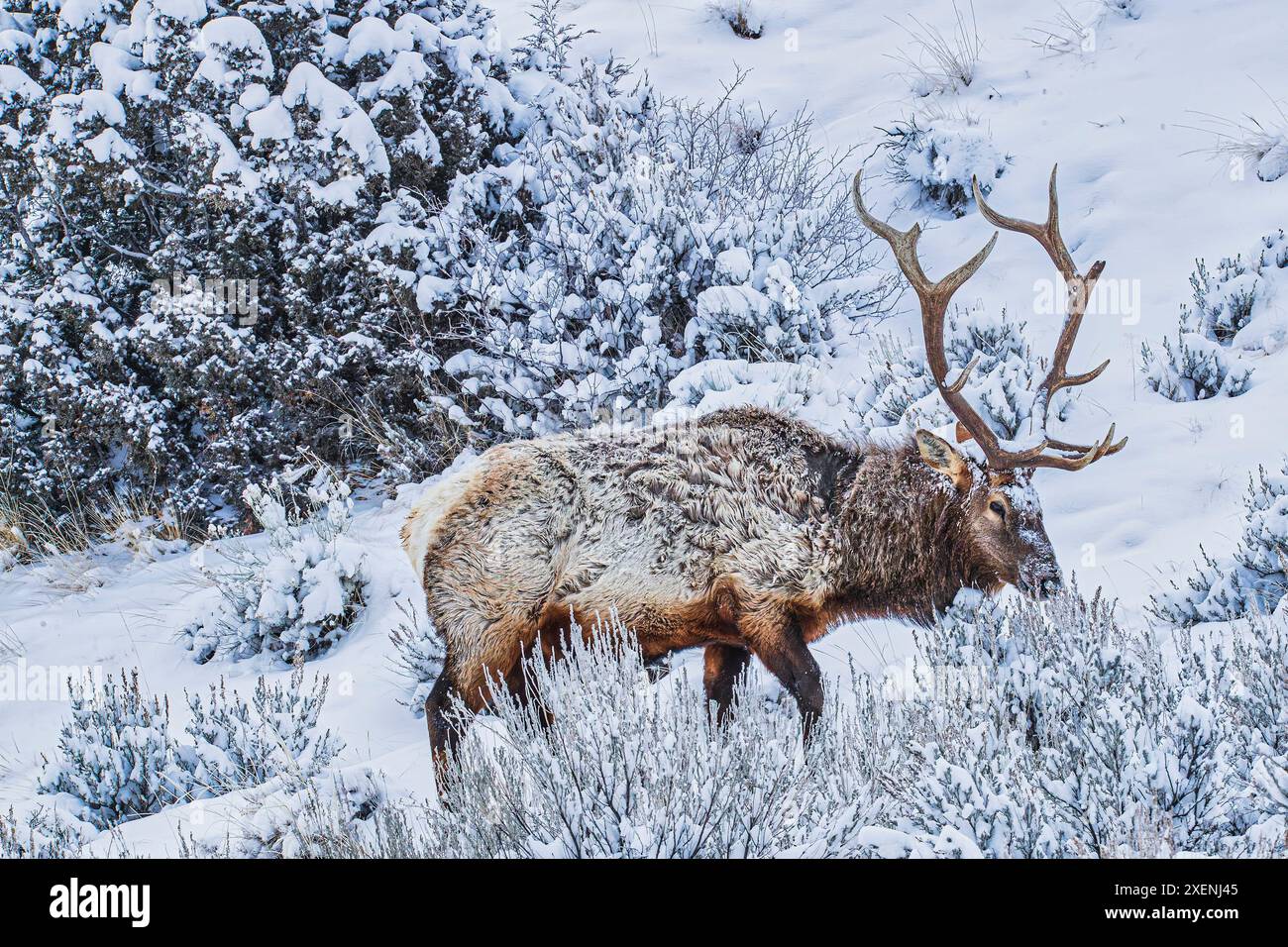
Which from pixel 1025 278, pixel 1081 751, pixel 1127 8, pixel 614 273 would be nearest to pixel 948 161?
pixel 1025 278

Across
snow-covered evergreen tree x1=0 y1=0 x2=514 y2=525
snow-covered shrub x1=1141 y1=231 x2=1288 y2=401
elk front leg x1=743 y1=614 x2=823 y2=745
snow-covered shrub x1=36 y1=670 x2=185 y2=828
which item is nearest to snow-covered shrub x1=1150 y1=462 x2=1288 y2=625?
snow-covered shrub x1=1141 y1=231 x2=1288 y2=401

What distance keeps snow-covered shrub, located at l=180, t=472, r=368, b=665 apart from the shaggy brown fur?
1817mm

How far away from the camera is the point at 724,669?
152 inches

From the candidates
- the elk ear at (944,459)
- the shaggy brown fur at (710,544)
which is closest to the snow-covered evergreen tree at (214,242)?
the shaggy brown fur at (710,544)

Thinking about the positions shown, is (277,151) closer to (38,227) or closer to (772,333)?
(38,227)

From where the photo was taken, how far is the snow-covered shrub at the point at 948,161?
7.87 metres

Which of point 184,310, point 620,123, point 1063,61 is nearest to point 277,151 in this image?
point 184,310

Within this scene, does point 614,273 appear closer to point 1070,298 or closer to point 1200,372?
point 1070,298

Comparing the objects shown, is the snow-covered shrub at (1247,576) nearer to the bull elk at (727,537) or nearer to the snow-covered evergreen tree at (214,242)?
the bull elk at (727,537)

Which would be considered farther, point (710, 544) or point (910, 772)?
point (710, 544)

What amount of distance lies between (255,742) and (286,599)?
→ 136 centimetres

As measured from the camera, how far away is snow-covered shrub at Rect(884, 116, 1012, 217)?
25.8 ft

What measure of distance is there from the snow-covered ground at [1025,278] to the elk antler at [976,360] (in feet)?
2.71

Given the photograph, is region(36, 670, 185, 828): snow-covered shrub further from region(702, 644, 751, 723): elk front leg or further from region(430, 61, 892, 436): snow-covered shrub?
region(430, 61, 892, 436): snow-covered shrub
